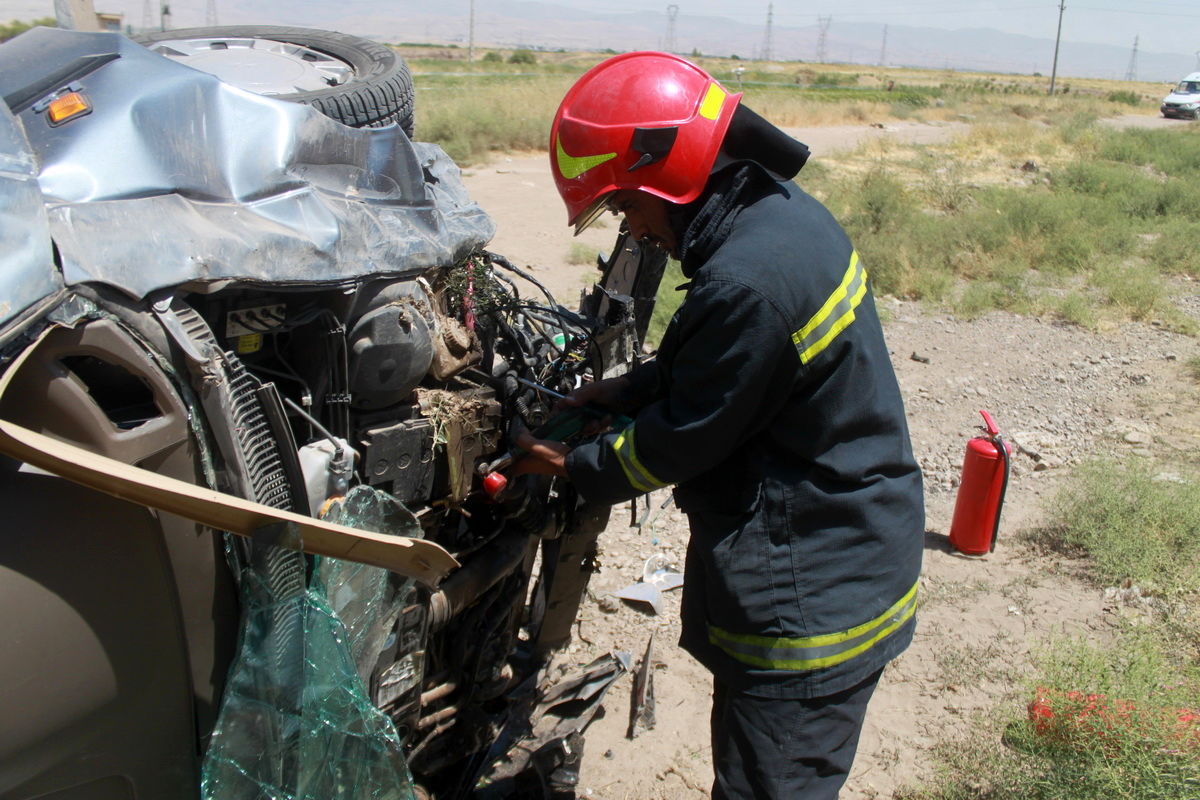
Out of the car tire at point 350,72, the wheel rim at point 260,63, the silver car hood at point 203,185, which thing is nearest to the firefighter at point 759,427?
the silver car hood at point 203,185

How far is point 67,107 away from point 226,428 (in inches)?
27.4

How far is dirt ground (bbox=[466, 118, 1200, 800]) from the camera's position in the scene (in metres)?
3.52

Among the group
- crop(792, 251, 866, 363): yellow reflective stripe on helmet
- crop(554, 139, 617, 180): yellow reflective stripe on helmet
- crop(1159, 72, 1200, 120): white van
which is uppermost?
crop(1159, 72, 1200, 120): white van

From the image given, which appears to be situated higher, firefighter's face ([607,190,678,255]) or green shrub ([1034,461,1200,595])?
firefighter's face ([607,190,678,255])

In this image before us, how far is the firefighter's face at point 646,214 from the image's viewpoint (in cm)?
212

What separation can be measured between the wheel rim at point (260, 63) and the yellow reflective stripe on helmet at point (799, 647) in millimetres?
1950

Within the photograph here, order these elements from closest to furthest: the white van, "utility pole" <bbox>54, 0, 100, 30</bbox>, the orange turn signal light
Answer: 1. the orange turn signal light
2. "utility pole" <bbox>54, 0, 100, 30</bbox>
3. the white van

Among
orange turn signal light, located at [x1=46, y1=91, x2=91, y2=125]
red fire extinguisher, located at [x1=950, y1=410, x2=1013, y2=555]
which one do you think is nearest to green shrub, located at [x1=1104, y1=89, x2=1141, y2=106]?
red fire extinguisher, located at [x1=950, y1=410, x2=1013, y2=555]

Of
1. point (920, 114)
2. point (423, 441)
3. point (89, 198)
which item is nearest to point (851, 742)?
point (423, 441)

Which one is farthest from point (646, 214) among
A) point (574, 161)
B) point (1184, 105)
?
point (1184, 105)

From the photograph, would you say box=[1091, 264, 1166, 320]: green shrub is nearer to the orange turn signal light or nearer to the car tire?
the car tire

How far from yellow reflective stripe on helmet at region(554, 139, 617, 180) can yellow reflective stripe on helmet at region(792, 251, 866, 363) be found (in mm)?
548

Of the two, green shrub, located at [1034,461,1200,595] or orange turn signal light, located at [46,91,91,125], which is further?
green shrub, located at [1034,461,1200,595]

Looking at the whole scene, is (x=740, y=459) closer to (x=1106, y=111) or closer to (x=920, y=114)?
(x=920, y=114)
